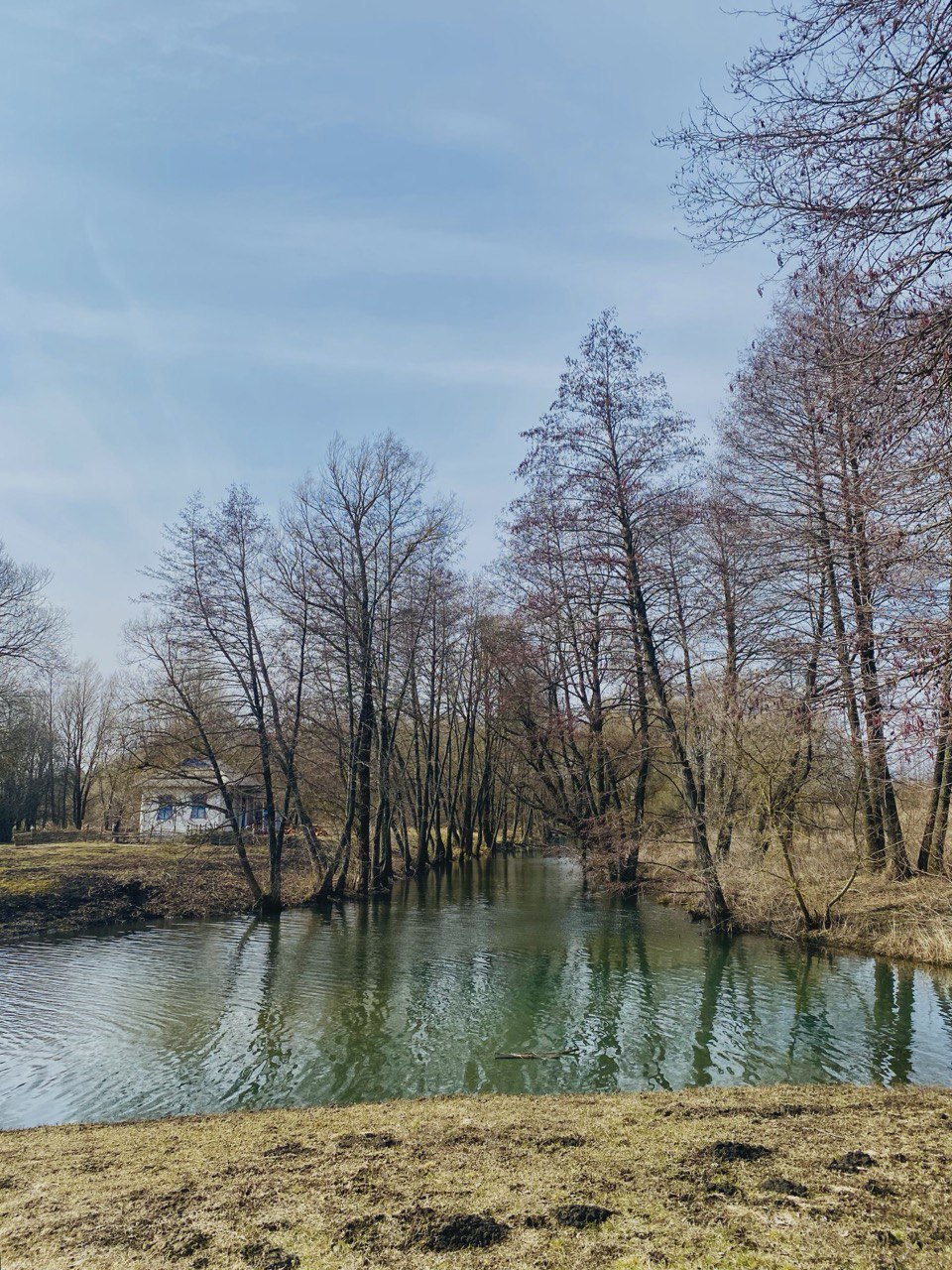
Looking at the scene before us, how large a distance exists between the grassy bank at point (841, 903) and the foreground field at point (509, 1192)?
8.13 m

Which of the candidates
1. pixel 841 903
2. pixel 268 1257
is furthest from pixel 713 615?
pixel 268 1257

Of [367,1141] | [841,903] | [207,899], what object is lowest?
[207,899]

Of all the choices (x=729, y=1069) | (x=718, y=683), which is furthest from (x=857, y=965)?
(x=729, y=1069)

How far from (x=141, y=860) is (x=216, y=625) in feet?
30.9

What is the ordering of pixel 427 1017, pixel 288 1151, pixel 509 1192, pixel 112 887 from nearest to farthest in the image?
pixel 509 1192 → pixel 288 1151 → pixel 427 1017 → pixel 112 887

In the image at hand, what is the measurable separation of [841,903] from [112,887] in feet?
58.5

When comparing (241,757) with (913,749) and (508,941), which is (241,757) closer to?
(508,941)

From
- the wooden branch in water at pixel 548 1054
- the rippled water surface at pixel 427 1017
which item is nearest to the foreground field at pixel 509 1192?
the rippled water surface at pixel 427 1017

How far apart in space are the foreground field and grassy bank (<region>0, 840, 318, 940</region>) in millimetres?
14937

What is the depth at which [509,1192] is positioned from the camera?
3.91 m

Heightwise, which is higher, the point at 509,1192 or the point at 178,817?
the point at 178,817

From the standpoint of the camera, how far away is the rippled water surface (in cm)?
804

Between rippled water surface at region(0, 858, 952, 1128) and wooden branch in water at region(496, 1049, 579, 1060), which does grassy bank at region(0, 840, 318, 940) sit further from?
wooden branch in water at region(496, 1049, 579, 1060)

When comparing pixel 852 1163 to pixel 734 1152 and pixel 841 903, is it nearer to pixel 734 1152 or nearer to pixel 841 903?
pixel 734 1152
